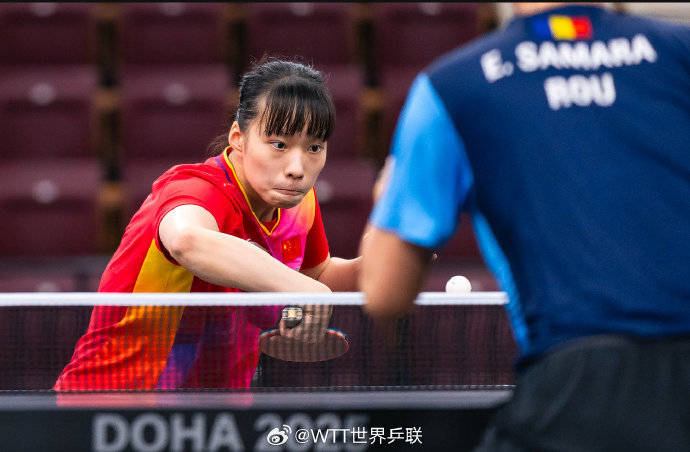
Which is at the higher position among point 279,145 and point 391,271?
point 279,145

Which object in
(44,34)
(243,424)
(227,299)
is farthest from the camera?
(44,34)

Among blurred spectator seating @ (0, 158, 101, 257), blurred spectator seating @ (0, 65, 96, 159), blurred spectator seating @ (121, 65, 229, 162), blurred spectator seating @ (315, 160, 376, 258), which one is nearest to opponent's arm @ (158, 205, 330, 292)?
→ blurred spectator seating @ (315, 160, 376, 258)

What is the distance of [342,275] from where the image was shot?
225 centimetres

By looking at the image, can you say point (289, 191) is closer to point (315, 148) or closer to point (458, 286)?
point (315, 148)

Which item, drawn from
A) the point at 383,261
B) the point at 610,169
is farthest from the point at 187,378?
the point at 610,169

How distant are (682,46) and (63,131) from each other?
4.19 metres

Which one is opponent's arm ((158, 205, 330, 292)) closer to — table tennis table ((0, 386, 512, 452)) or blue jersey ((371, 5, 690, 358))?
table tennis table ((0, 386, 512, 452))

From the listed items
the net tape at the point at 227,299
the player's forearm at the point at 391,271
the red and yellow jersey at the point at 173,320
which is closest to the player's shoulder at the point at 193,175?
the red and yellow jersey at the point at 173,320

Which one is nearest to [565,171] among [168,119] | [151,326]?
[151,326]

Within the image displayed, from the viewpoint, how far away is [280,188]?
1.98m

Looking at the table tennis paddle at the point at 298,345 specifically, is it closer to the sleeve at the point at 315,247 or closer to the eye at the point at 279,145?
the eye at the point at 279,145

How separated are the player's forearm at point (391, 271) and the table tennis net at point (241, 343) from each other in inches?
15.3

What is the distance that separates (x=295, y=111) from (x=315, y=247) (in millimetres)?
423

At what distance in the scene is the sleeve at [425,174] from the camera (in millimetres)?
1143
